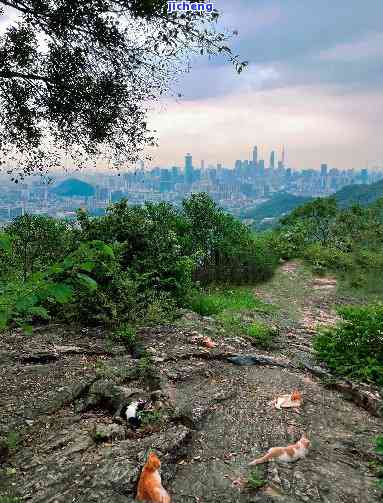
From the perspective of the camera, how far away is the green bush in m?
6.83

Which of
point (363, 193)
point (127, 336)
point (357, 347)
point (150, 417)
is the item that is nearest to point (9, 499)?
point (150, 417)

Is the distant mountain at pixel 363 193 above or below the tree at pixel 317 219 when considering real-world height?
below

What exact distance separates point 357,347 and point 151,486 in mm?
4744

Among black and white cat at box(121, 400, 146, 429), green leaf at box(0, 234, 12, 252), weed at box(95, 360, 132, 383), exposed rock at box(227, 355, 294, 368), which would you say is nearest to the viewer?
green leaf at box(0, 234, 12, 252)

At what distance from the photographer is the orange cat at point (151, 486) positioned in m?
3.35

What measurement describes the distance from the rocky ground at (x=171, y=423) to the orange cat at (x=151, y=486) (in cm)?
10

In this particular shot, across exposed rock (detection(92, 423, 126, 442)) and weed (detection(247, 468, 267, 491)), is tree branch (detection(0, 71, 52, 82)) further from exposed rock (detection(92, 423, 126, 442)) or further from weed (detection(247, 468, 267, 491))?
weed (detection(247, 468, 267, 491))

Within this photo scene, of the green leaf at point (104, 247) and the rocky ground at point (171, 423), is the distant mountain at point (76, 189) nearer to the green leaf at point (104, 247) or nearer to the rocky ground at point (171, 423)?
the rocky ground at point (171, 423)

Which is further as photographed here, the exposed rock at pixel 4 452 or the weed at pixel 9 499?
the exposed rock at pixel 4 452

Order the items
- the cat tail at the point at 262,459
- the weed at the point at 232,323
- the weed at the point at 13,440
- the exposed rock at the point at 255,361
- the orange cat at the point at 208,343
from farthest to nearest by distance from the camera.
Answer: the weed at the point at 232,323, the orange cat at the point at 208,343, the exposed rock at the point at 255,361, the weed at the point at 13,440, the cat tail at the point at 262,459

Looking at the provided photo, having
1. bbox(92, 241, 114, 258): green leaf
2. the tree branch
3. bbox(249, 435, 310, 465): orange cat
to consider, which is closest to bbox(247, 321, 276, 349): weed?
bbox(249, 435, 310, 465): orange cat

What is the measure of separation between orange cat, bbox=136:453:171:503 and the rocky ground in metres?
0.10

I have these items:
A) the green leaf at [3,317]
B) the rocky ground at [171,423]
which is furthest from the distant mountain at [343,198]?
the green leaf at [3,317]

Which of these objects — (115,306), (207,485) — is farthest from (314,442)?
(115,306)
